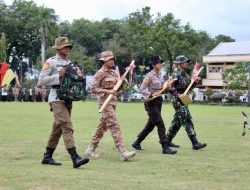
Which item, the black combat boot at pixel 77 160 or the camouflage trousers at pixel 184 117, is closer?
the black combat boot at pixel 77 160

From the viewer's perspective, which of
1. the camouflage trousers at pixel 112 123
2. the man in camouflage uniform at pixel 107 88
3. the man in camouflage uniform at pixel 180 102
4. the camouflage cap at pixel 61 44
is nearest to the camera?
the camouflage cap at pixel 61 44

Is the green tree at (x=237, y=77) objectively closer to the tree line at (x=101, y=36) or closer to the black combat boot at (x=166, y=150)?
the tree line at (x=101, y=36)

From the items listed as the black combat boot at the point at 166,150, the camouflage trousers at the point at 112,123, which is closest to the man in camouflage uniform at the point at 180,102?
the black combat boot at the point at 166,150

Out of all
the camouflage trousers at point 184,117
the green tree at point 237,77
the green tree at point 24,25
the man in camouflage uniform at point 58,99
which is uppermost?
the green tree at point 24,25

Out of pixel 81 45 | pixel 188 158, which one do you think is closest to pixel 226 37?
pixel 81 45

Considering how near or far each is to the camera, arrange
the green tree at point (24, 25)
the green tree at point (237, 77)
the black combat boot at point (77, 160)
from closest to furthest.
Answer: the black combat boot at point (77, 160), the green tree at point (237, 77), the green tree at point (24, 25)

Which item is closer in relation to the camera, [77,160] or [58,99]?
[77,160]

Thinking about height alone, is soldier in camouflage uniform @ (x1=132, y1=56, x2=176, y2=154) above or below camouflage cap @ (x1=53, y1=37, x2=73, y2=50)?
below

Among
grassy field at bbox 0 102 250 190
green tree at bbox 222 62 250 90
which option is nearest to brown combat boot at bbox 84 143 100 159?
grassy field at bbox 0 102 250 190

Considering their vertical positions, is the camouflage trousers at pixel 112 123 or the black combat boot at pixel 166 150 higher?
the camouflage trousers at pixel 112 123

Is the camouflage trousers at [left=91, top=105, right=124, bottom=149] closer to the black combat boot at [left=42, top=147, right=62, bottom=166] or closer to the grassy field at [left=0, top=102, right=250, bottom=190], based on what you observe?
the grassy field at [left=0, top=102, right=250, bottom=190]

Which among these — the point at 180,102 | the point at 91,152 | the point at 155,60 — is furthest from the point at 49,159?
the point at 180,102

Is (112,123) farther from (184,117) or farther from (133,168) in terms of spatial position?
(184,117)

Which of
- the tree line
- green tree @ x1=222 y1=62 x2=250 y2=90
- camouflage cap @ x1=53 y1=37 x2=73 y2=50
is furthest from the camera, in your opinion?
the tree line
